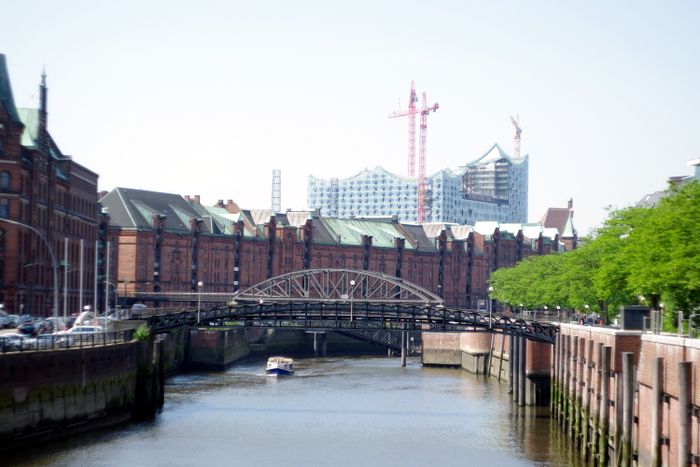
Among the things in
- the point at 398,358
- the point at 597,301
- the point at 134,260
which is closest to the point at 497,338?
the point at 597,301

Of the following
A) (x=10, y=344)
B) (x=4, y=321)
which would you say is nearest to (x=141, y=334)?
(x=4, y=321)

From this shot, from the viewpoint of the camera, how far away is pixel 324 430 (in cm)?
8069

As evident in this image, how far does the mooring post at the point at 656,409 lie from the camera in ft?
171

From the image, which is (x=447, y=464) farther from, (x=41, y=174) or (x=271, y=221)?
(x=271, y=221)

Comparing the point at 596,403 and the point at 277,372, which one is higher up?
the point at 596,403

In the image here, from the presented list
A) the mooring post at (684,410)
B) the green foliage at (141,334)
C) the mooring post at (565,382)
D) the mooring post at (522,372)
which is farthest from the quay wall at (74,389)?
the mooring post at (684,410)

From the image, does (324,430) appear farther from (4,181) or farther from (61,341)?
(4,181)

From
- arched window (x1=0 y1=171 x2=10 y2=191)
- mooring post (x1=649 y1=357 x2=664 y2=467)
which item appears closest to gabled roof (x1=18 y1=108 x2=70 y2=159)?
arched window (x1=0 y1=171 x2=10 y2=191)

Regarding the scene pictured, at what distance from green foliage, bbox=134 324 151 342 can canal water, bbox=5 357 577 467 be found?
481 cm

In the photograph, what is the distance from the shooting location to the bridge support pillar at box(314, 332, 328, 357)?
17275cm

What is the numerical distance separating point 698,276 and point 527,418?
1062 inches

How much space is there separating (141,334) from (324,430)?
52.7 ft

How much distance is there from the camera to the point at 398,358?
167500mm

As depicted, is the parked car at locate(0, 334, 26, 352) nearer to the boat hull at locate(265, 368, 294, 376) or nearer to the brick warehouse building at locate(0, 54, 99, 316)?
the brick warehouse building at locate(0, 54, 99, 316)
